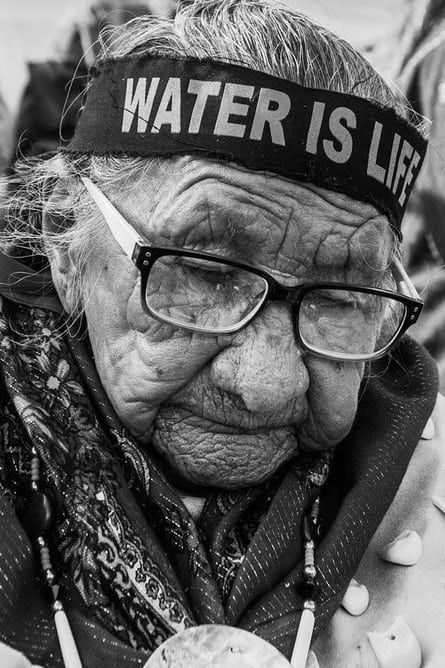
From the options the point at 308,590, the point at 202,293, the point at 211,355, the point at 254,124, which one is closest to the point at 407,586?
the point at 308,590

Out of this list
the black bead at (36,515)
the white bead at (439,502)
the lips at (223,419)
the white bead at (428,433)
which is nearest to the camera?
the black bead at (36,515)

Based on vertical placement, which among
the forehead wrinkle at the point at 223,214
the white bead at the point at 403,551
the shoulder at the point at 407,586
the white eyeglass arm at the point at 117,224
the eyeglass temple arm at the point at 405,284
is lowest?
the shoulder at the point at 407,586

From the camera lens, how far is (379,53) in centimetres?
357

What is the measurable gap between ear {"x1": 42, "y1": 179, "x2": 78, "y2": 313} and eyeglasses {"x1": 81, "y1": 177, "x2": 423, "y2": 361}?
0.16 metres

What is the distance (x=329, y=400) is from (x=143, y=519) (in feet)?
1.50

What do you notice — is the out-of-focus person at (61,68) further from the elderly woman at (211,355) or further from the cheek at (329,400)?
the cheek at (329,400)

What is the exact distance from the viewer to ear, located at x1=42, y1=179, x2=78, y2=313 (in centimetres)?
164

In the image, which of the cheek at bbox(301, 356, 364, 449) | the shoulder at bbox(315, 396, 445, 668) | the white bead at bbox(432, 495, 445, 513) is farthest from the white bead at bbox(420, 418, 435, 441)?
the cheek at bbox(301, 356, 364, 449)

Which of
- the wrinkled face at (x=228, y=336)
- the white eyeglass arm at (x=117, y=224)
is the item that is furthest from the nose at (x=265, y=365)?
the white eyeglass arm at (x=117, y=224)

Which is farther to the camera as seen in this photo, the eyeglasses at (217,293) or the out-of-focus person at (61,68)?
the out-of-focus person at (61,68)

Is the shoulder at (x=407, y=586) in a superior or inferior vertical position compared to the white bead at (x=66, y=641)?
A: inferior

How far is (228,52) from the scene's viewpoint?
4.55 ft

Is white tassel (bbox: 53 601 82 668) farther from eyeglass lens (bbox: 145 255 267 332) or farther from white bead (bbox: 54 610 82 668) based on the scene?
eyeglass lens (bbox: 145 255 267 332)

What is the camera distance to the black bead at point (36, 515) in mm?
1344
